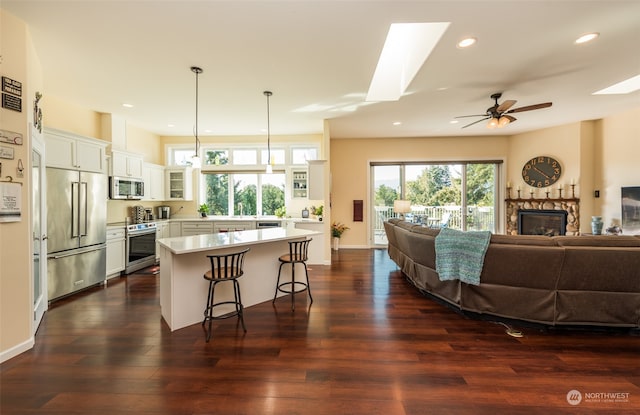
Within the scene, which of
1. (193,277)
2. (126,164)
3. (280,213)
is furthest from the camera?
(280,213)

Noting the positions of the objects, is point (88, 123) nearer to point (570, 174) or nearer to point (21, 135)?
point (21, 135)

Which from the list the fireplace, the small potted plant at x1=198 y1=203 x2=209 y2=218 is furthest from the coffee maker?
the fireplace

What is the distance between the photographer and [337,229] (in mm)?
7027

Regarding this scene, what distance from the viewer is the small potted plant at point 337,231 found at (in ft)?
22.7

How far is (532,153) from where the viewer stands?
6520 millimetres

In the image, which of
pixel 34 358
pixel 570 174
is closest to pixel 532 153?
pixel 570 174

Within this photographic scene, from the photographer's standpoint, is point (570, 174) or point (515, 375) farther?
point (570, 174)

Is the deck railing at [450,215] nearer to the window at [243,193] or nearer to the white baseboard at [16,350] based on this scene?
the window at [243,193]

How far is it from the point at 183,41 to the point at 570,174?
7856 mm

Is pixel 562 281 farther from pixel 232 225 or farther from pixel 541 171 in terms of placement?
pixel 232 225

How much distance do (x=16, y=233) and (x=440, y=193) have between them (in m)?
7.75

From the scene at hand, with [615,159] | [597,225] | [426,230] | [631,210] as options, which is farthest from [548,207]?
[426,230]

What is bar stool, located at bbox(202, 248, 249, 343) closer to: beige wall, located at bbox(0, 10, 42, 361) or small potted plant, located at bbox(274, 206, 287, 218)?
beige wall, located at bbox(0, 10, 42, 361)

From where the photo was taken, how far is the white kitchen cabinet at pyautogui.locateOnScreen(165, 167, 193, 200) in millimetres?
6258
